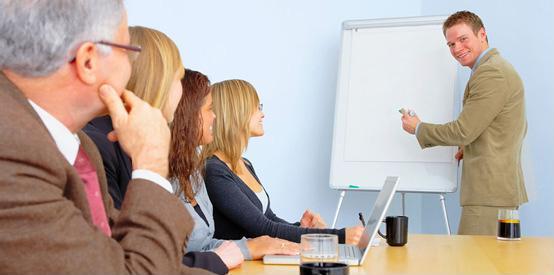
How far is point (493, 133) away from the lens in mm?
3389

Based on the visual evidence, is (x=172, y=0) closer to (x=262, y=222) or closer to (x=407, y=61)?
(x=407, y=61)

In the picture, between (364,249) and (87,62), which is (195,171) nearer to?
(364,249)

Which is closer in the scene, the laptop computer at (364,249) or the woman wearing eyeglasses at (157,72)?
the woman wearing eyeglasses at (157,72)

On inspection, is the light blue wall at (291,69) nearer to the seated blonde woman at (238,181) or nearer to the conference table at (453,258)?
the seated blonde woman at (238,181)

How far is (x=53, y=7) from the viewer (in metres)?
1.00

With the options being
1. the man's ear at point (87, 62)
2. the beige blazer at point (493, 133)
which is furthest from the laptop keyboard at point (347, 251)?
the beige blazer at point (493, 133)

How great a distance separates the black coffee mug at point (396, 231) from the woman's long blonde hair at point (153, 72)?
3.31ft

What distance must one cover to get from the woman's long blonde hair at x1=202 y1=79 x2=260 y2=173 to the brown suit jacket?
1.49 meters

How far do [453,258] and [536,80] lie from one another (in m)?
2.51

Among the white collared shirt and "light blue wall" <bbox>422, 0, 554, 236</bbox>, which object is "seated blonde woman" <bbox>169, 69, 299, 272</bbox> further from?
"light blue wall" <bbox>422, 0, 554, 236</bbox>

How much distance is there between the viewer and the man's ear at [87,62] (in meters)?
1.03

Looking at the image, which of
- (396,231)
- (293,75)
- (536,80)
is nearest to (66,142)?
(396,231)

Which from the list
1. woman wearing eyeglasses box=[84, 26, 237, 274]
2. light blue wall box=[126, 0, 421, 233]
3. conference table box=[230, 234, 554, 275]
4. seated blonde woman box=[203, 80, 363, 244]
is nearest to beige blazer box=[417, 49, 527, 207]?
conference table box=[230, 234, 554, 275]

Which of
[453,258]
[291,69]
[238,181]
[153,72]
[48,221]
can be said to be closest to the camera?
[48,221]
